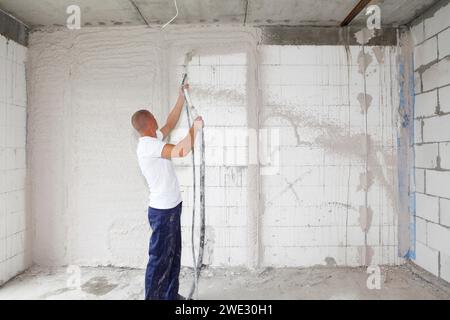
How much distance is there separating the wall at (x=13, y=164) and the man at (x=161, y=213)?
134 cm

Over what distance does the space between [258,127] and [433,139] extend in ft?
4.92

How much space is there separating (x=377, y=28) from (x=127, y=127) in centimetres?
257

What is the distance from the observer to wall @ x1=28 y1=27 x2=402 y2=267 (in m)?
2.98

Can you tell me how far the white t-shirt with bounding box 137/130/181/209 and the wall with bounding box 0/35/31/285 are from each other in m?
1.39

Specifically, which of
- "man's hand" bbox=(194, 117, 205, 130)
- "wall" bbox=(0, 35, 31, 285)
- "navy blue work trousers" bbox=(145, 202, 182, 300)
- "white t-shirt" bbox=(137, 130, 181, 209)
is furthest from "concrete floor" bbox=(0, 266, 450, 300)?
"man's hand" bbox=(194, 117, 205, 130)

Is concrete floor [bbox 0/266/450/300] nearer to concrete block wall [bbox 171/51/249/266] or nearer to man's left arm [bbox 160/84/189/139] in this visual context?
concrete block wall [bbox 171/51/249/266]

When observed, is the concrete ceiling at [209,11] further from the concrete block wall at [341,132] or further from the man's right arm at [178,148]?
the man's right arm at [178,148]

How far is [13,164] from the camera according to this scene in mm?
2807

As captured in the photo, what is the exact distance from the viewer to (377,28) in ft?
9.84

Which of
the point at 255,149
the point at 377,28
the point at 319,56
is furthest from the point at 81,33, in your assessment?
the point at 377,28

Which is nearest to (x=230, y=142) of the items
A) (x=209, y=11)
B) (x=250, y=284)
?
(x=209, y=11)
